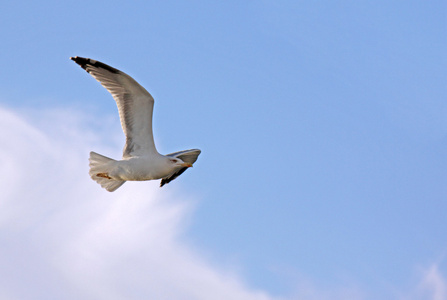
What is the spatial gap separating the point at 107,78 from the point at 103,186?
3427mm

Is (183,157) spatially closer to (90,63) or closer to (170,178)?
(170,178)

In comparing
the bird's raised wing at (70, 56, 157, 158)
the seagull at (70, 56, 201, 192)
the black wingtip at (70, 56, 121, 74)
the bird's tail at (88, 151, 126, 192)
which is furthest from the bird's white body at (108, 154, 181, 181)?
the black wingtip at (70, 56, 121, 74)

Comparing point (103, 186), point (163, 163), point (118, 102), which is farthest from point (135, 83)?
point (103, 186)

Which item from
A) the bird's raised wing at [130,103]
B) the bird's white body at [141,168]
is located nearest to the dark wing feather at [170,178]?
the bird's white body at [141,168]

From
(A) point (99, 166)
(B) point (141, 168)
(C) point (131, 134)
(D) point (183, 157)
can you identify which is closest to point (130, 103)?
(C) point (131, 134)

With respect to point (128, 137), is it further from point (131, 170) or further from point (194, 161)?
point (194, 161)

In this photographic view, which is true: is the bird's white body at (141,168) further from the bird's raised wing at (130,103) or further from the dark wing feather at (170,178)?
the dark wing feather at (170,178)

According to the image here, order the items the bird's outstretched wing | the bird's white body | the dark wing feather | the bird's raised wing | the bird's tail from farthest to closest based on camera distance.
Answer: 1. the dark wing feather
2. the bird's outstretched wing
3. the bird's tail
4. the bird's white body
5. the bird's raised wing

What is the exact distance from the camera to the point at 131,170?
19.7 meters

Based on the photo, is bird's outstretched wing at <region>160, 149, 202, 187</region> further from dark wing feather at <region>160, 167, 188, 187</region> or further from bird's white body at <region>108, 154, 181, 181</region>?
bird's white body at <region>108, 154, 181, 181</region>

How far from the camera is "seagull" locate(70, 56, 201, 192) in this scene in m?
19.7

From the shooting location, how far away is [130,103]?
19.9 m

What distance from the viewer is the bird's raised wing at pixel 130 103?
19578mm

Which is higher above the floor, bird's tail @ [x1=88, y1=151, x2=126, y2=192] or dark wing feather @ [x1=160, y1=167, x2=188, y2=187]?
dark wing feather @ [x1=160, y1=167, x2=188, y2=187]
